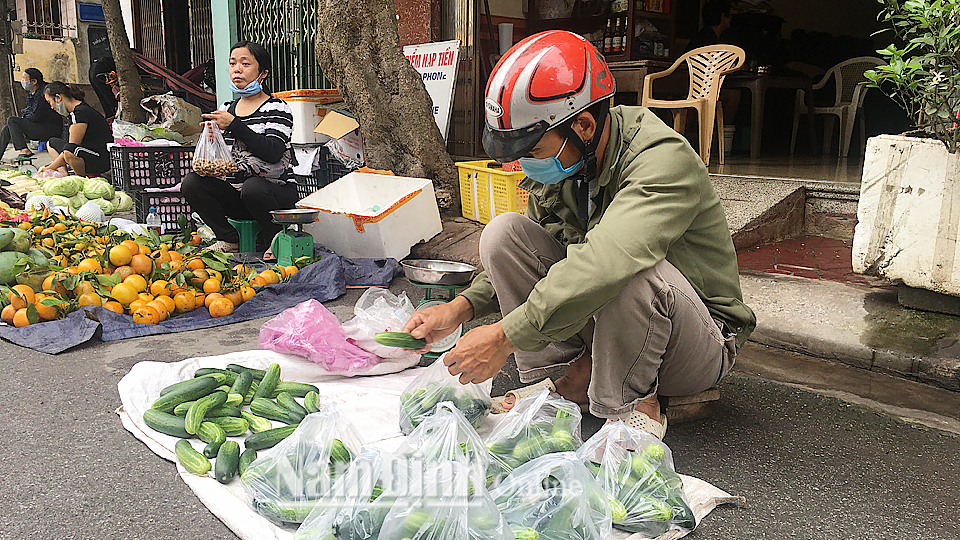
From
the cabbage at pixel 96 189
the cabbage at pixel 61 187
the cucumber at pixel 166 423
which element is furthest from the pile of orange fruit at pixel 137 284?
the cabbage at pixel 96 189

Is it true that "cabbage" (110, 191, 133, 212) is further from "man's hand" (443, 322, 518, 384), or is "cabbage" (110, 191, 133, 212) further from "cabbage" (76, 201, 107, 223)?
"man's hand" (443, 322, 518, 384)

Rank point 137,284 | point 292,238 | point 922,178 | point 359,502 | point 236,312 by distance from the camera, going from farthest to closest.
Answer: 1. point 292,238
2. point 236,312
3. point 137,284
4. point 922,178
5. point 359,502

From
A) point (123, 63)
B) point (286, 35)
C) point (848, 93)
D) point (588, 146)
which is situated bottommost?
point (588, 146)

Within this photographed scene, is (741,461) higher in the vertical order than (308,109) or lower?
lower

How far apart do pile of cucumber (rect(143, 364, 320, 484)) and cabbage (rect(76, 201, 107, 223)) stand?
14.6ft

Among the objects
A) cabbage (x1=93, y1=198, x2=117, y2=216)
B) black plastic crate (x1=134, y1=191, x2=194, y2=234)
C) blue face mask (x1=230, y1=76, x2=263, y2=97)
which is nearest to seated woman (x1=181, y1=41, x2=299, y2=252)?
blue face mask (x1=230, y1=76, x2=263, y2=97)

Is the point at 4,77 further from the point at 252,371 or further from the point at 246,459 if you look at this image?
the point at 246,459

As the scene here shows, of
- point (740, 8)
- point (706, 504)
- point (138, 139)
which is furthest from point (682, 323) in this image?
point (740, 8)

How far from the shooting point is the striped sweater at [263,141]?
5.26 meters

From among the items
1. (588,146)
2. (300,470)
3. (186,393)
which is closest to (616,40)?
(588,146)

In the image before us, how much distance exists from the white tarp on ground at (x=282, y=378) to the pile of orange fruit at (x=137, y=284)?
101 centimetres

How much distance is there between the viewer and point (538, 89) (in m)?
2.08

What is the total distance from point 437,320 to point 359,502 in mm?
932

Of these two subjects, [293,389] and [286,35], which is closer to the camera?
[293,389]
